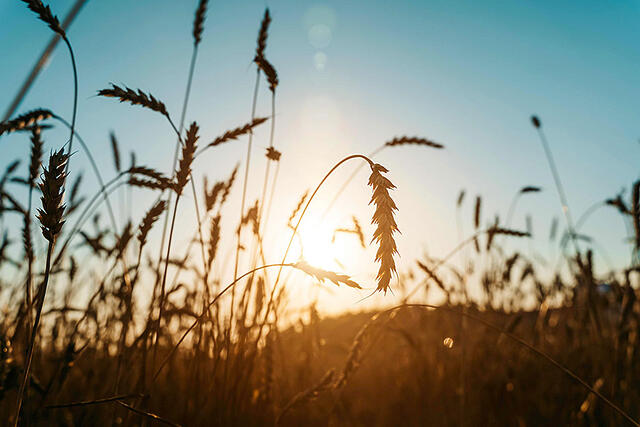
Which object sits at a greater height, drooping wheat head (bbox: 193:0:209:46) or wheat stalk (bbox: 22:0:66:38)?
drooping wheat head (bbox: 193:0:209:46)

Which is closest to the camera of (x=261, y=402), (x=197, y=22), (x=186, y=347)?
(x=261, y=402)

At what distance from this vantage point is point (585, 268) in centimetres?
239

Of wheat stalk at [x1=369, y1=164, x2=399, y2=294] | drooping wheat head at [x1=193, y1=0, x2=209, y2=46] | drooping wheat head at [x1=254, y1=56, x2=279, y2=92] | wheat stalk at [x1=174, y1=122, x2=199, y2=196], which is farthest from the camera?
drooping wheat head at [x1=193, y1=0, x2=209, y2=46]

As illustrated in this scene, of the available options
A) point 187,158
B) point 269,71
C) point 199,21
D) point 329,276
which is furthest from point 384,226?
point 199,21

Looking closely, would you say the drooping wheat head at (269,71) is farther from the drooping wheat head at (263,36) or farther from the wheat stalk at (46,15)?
the wheat stalk at (46,15)

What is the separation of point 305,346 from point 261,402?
87 centimetres

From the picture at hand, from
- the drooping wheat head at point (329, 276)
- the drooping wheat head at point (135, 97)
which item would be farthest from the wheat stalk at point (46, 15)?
the drooping wheat head at point (329, 276)

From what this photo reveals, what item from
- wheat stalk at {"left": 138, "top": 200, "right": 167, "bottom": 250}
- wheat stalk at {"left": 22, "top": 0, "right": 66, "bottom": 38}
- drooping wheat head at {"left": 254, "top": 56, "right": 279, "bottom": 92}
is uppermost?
drooping wheat head at {"left": 254, "top": 56, "right": 279, "bottom": 92}

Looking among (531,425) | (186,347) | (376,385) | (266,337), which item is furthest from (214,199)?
(376,385)

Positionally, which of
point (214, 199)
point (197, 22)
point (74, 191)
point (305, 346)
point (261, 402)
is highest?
point (197, 22)

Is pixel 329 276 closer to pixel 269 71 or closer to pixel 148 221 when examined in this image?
pixel 148 221

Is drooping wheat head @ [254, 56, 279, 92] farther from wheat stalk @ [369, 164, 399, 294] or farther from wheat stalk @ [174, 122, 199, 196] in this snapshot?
wheat stalk @ [369, 164, 399, 294]

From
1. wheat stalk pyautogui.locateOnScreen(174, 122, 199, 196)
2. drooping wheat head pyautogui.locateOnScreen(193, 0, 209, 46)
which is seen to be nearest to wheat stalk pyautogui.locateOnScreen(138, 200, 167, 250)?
wheat stalk pyautogui.locateOnScreen(174, 122, 199, 196)

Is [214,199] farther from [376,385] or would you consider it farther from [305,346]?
[376,385]
